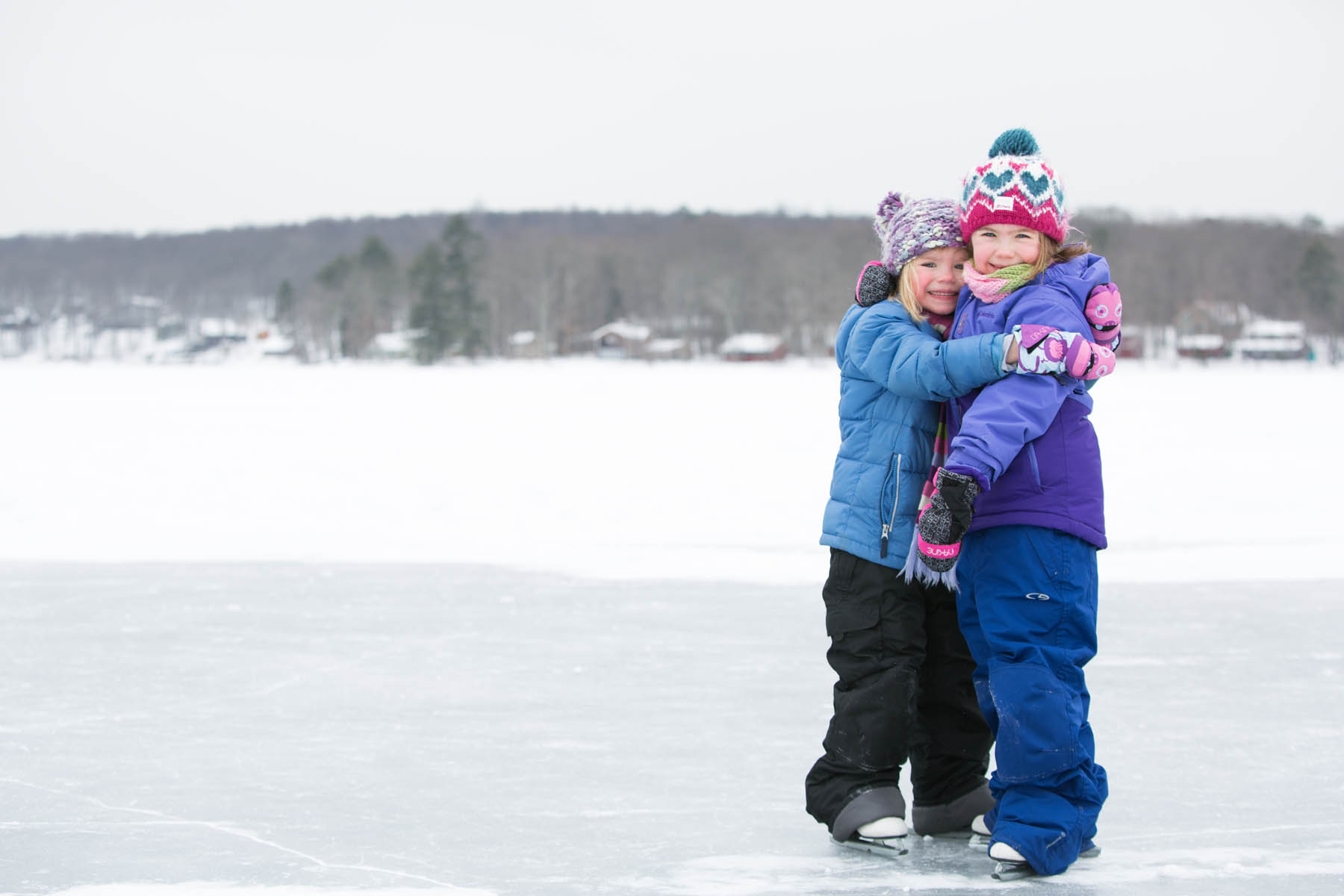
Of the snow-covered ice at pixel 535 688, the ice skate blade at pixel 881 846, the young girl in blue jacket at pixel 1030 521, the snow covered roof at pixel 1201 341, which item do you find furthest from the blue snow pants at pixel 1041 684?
the snow covered roof at pixel 1201 341

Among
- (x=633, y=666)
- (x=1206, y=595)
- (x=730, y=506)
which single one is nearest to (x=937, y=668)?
(x=633, y=666)

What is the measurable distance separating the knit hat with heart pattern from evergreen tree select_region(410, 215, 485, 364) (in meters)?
66.0

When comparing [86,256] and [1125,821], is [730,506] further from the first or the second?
[86,256]

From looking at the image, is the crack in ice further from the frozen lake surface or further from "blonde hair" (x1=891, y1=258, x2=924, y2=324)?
"blonde hair" (x1=891, y1=258, x2=924, y2=324)

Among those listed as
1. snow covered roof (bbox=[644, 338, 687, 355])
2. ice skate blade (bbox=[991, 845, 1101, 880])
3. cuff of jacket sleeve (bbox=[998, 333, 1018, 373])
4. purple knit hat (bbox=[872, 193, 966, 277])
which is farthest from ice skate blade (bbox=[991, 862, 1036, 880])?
snow covered roof (bbox=[644, 338, 687, 355])

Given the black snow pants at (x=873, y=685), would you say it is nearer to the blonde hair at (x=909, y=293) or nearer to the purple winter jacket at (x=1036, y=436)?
the purple winter jacket at (x=1036, y=436)

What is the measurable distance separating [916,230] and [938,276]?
110 millimetres

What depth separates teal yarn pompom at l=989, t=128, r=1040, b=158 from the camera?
9.11 ft

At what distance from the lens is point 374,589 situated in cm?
620

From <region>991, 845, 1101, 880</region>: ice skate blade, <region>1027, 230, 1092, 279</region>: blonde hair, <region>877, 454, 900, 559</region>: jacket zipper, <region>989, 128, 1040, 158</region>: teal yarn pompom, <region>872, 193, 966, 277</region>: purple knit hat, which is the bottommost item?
<region>991, 845, 1101, 880</region>: ice skate blade

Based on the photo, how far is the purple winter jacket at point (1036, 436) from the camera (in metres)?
2.57

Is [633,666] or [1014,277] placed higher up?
[1014,277]

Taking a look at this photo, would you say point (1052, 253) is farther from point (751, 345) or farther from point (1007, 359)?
point (751, 345)

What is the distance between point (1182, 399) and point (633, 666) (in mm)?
21801
